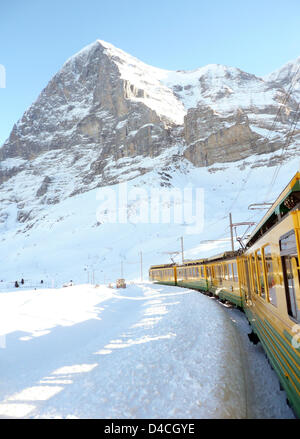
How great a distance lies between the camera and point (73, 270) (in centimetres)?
5566

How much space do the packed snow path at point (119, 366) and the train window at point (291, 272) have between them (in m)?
1.90

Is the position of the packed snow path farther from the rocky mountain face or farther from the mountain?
the rocky mountain face

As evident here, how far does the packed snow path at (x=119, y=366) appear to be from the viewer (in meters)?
4.51

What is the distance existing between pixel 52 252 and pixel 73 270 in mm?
14015

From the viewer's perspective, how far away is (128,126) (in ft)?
430

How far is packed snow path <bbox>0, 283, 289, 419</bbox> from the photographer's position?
4.51 meters

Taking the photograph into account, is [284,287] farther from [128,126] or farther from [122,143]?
[128,126]

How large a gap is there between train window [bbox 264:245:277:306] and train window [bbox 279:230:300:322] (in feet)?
2.68

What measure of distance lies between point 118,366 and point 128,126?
438 ft

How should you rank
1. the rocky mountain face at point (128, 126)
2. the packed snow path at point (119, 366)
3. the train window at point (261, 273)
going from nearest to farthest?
the packed snow path at point (119, 366) < the train window at point (261, 273) < the rocky mountain face at point (128, 126)

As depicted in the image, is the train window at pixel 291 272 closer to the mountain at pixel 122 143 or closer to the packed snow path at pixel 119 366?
the packed snow path at pixel 119 366

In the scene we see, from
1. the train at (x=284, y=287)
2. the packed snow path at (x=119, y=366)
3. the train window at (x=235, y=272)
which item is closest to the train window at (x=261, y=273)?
the train at (x=284, y=287)

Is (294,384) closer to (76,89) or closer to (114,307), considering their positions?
(114,307)

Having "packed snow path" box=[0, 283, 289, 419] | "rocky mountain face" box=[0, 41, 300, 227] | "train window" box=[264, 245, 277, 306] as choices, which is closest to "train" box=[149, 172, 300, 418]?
"train window" box=[264, 245, 277, 306]
